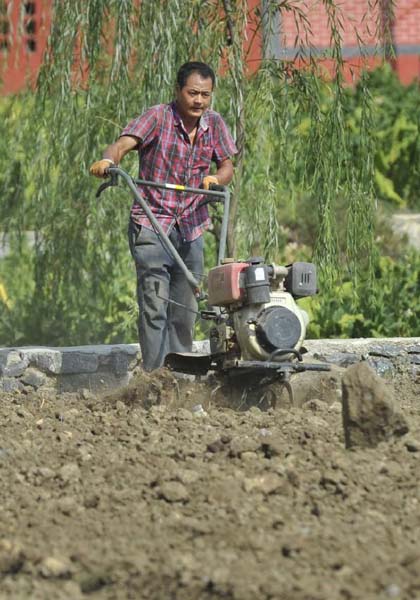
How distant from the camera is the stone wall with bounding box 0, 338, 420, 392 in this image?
7230 mm

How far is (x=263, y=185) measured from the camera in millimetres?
7922

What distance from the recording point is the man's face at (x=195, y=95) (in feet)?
21.7

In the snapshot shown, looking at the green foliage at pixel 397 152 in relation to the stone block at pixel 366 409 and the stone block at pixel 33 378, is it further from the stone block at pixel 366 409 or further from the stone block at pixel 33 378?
the stone block at pixel 366 409

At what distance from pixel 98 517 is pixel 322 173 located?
3940mm

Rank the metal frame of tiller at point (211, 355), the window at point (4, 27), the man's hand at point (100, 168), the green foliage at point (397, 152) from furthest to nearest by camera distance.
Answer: the green foliage at point (397, 152) → the window at point (4, 27) → the man's hand at point (100, 168) → the metal frame of tiller at point (211, 355)

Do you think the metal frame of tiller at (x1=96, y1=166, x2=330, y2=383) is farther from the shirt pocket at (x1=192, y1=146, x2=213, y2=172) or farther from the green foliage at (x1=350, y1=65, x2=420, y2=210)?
the green foliage at (x1=350, y1=65, x2=420, y2=210)

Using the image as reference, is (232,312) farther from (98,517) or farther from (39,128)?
(39,128)

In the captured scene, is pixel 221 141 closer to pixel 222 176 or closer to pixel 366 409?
pixel 222 176

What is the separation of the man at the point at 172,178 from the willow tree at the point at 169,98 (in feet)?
2.60

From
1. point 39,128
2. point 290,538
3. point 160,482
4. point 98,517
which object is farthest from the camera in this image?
point 39,128

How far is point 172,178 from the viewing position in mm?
6789

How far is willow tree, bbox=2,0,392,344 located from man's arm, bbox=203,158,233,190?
757mm

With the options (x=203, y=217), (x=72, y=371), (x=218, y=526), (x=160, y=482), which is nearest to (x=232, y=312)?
(x=203, y=217)

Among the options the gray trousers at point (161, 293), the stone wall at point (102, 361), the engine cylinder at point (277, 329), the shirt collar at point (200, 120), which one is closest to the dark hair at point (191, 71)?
the shirt collar at point (200, 120)
